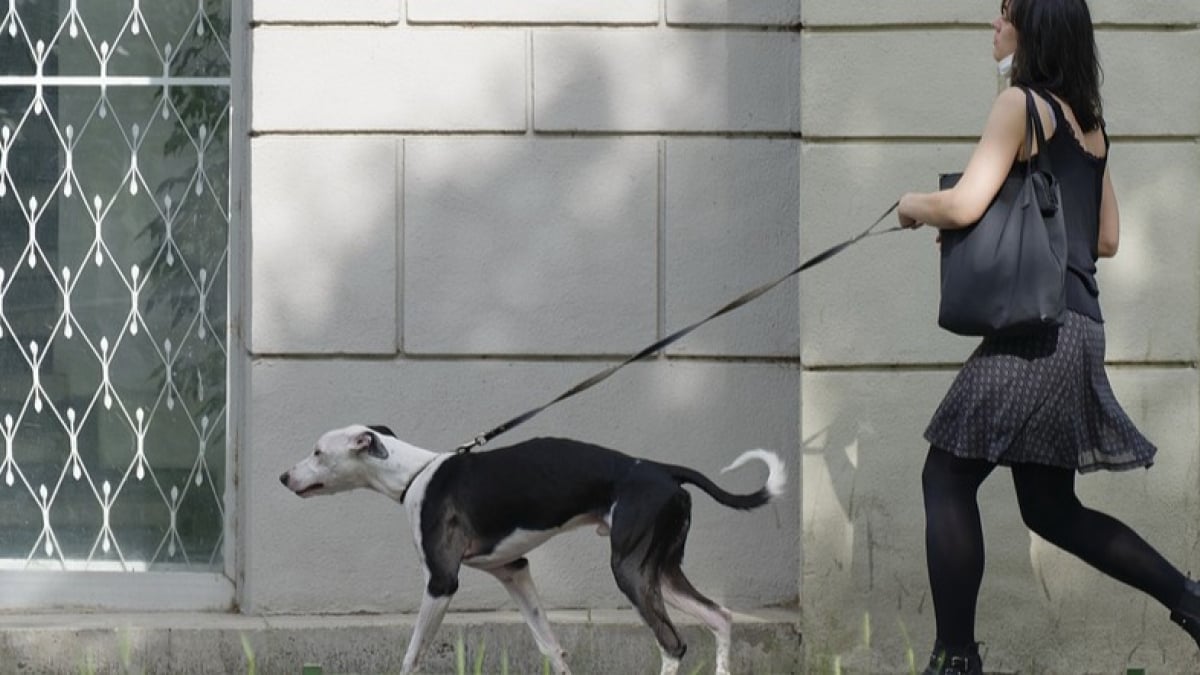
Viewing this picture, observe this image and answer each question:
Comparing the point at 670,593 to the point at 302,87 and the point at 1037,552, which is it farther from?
the point at 302,87

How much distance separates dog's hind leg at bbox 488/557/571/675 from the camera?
6.17 metres

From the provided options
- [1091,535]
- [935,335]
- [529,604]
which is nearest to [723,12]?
[935,335]

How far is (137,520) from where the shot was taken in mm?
7676

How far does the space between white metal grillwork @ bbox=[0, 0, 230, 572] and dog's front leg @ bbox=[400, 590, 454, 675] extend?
6.30ft

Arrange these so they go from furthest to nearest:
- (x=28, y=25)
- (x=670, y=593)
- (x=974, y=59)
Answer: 1. (x=28, y=25)
2. (x=974, y=59)
3. (x=670, y=593)

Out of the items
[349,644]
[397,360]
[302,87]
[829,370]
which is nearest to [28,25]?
[302,87]

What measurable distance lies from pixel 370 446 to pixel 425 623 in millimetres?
539

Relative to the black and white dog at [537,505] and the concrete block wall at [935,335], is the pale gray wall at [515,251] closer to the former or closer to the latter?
the concrete block wall at [935,335]

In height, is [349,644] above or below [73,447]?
below

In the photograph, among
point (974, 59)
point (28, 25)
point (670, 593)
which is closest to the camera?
point (670, 593)

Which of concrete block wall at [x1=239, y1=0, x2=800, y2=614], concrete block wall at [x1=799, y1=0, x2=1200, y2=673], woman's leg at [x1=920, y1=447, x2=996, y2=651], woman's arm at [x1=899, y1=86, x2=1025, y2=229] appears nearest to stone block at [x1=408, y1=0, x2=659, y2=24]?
concrete block wall at [x1=239, y1=0, x2=800, y2=614]

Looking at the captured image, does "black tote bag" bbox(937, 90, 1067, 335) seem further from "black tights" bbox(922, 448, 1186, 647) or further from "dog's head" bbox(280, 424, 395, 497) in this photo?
"dog's head" bbox(280, 424, 395, 497)

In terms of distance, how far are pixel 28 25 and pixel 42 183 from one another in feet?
1.88

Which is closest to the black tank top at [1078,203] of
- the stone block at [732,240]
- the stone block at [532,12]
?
the stone block at [732,240]
